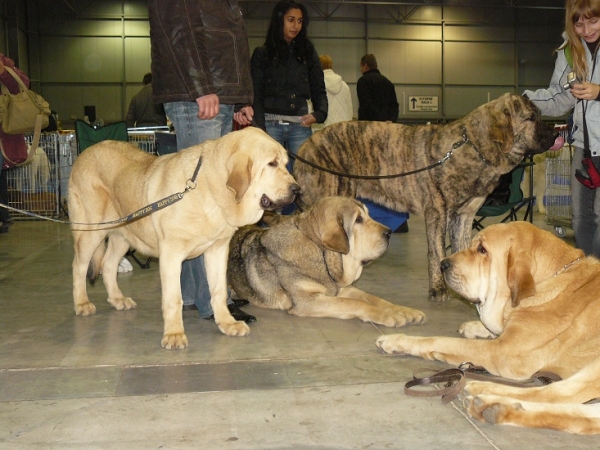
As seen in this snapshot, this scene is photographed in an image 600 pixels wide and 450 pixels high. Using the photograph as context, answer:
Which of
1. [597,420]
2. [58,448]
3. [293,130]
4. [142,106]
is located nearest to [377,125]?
[293,130]

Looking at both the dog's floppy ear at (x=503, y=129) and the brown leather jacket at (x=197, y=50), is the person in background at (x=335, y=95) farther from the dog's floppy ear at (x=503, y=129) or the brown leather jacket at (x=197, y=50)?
the brown leather jacket at (x=197, y=50)

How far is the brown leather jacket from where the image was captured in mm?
4109

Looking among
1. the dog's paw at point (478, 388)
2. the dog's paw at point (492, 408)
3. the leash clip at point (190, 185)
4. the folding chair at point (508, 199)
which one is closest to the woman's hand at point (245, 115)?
the leash clip at point (190, 185)

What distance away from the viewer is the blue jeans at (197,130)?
4.32m

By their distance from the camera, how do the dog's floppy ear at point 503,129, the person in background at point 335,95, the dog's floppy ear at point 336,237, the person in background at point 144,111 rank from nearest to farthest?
the dog's floppy ear at point 336,237
the dog's floppy ear at point 503,129
the person in background at point 335,95
the person in background at point 144,111

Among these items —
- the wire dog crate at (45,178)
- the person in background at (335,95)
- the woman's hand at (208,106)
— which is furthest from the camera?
the wire dog crate at (45,178)

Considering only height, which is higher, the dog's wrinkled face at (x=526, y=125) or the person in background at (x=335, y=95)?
the person in background at (x=335, y=95)

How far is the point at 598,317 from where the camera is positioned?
287 cm

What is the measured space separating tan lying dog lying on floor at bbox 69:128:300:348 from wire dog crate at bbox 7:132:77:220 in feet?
22.9

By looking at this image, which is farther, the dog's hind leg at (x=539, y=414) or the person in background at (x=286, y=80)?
the person in background at (x=286, y=80)

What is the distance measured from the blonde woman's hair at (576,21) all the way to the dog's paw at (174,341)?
2.95m

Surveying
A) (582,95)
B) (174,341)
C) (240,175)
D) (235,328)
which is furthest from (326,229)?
(582,95)

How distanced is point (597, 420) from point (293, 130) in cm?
422

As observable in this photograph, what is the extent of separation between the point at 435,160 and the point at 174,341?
2.48 metres
